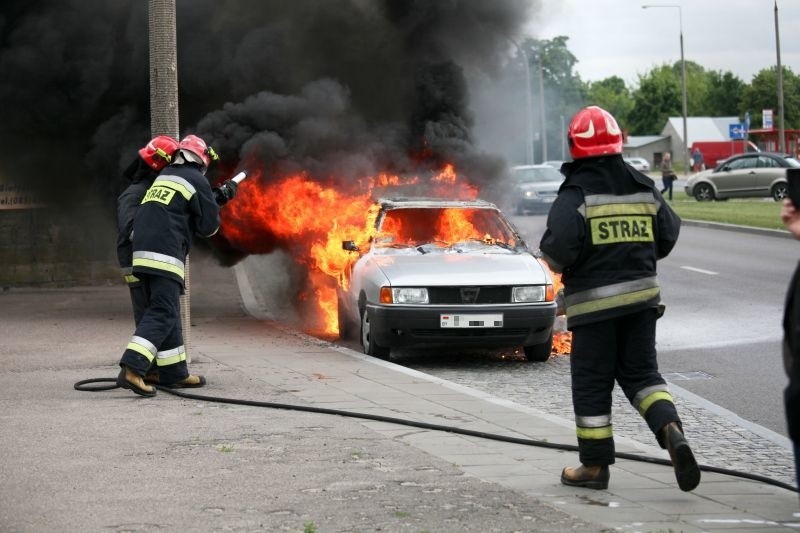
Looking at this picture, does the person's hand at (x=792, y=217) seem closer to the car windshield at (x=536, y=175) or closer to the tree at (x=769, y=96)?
the car windshield at (x=536, y=175)

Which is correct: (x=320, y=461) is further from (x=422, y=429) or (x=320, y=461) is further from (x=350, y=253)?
(x=350, y=253)

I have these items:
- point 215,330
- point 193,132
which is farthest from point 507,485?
point 193,132

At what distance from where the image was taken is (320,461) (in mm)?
6355

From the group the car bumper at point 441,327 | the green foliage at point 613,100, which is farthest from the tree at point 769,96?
the car bumper at point 441,327

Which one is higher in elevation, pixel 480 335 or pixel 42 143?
pixel 42 143

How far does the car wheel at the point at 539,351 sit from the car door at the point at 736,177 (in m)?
27.1

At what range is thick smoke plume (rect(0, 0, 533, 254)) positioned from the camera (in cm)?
1527

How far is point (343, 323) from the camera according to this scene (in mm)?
12664

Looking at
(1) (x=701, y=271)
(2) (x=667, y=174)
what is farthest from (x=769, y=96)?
(1) (x=701, y=271)

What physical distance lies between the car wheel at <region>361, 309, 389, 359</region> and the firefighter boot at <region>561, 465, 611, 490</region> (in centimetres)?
506

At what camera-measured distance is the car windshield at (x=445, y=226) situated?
12141 millimetres

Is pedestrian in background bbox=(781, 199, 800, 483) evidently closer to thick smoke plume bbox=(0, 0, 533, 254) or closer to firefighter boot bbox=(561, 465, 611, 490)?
firefighter boot bbox=(561, 465, 611, 490)

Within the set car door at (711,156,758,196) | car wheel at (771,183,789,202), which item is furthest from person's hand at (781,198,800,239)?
car door at (711,156,758,196)

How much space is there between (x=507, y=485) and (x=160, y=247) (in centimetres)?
384
